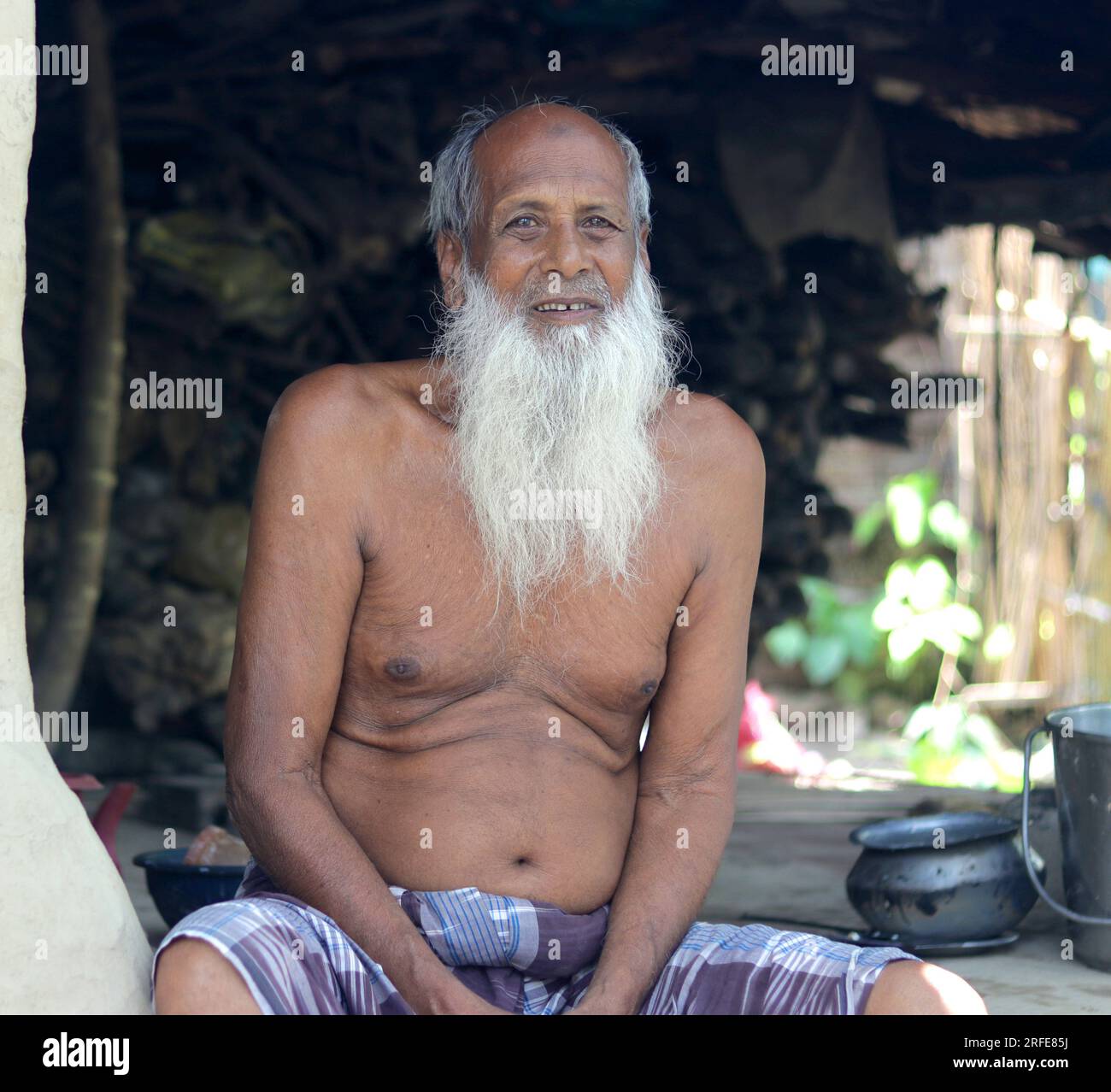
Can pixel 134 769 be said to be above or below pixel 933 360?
below

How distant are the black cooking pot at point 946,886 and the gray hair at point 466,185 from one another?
71.1 inches

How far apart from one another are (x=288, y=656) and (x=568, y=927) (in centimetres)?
62

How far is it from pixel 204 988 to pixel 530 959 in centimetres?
58

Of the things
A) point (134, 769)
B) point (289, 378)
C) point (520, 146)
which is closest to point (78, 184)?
point (289, 378)

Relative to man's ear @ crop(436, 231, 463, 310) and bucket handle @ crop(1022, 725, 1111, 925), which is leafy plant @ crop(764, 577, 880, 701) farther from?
man's ear @ crop(436, 231, 463, 310)

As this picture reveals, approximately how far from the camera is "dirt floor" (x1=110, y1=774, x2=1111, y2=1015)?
3.53 m

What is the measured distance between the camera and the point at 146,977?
7.57ft

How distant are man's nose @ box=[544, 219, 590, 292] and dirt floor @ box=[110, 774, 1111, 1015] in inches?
70.8

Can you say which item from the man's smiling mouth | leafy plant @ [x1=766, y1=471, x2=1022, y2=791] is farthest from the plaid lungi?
leafy plant @ [x1=766, y1=471, x2=1022, y2=791]

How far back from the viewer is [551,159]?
2.77 m

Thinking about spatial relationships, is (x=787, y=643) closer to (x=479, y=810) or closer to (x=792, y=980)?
Result: (x=479, y=810)

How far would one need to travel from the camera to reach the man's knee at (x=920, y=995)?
7.16ft

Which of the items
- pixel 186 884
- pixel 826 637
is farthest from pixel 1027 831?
pixel 826 637
